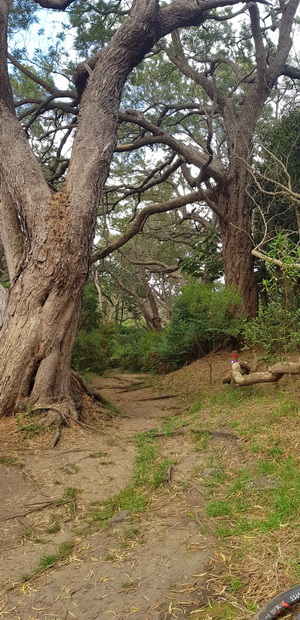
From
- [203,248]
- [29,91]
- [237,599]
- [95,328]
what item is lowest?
[237,599]

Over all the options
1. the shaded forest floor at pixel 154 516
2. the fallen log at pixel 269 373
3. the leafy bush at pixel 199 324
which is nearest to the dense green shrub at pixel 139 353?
the leafy bush at pixel 199 324

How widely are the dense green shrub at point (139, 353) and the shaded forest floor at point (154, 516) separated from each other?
6948mm

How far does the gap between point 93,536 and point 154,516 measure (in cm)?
49

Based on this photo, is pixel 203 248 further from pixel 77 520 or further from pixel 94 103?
pixel 77 520

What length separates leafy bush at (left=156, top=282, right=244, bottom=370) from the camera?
9633mm

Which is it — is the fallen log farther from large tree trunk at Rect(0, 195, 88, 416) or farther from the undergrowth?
large tree trunk at Rect(0, 195, 88, 416)

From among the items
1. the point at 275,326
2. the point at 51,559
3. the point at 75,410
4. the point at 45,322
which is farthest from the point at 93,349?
the point at 51,559

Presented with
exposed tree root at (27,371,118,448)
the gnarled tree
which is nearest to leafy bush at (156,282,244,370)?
exposed tree root at (27,371,118,448)

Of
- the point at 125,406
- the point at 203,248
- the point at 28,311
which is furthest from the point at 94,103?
the point at 203,248

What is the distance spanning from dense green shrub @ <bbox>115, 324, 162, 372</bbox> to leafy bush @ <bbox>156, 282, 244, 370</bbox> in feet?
2.34

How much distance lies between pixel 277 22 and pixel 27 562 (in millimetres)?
13275

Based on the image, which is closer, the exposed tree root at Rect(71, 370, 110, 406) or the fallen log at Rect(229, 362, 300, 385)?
the fallen log at Rect(229, 362, 300, 385)

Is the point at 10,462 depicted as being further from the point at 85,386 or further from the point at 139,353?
the point at 139,353

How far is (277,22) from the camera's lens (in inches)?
467
